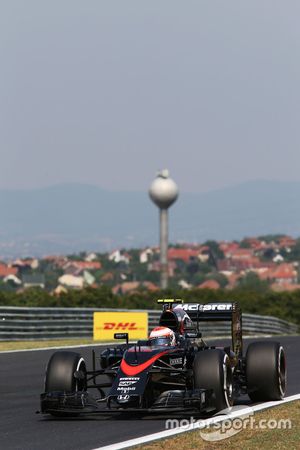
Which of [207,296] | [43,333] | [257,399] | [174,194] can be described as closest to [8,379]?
[257,399]

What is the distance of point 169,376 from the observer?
14.2m

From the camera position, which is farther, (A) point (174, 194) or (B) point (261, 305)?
(A) point (174, 194)

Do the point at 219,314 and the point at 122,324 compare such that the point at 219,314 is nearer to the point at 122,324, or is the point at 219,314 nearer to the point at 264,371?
the point at 264,371

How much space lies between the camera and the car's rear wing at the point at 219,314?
654 inches

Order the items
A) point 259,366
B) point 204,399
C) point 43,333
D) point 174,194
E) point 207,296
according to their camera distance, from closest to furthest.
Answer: point 204,399
point 259,366
point 43,333
point 207,296
point 174,194

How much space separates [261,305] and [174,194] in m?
24.1

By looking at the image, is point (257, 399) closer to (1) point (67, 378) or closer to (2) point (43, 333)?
Result: (1) point (67, 378)

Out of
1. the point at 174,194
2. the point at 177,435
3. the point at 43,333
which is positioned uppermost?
the point at 174,194

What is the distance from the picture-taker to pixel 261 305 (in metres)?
73.7

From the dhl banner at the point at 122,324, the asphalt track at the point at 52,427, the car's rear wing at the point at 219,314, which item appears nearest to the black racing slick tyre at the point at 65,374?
the asphalt track at the point at 52,427

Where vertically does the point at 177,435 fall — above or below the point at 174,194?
below

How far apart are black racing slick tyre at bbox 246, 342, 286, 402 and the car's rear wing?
129 cm

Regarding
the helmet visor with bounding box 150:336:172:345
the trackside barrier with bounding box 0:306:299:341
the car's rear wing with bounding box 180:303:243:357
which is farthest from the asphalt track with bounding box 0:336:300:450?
the trackside barrier with bounding box 0:306:299:341

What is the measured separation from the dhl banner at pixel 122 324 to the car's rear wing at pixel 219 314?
56.4 ft
